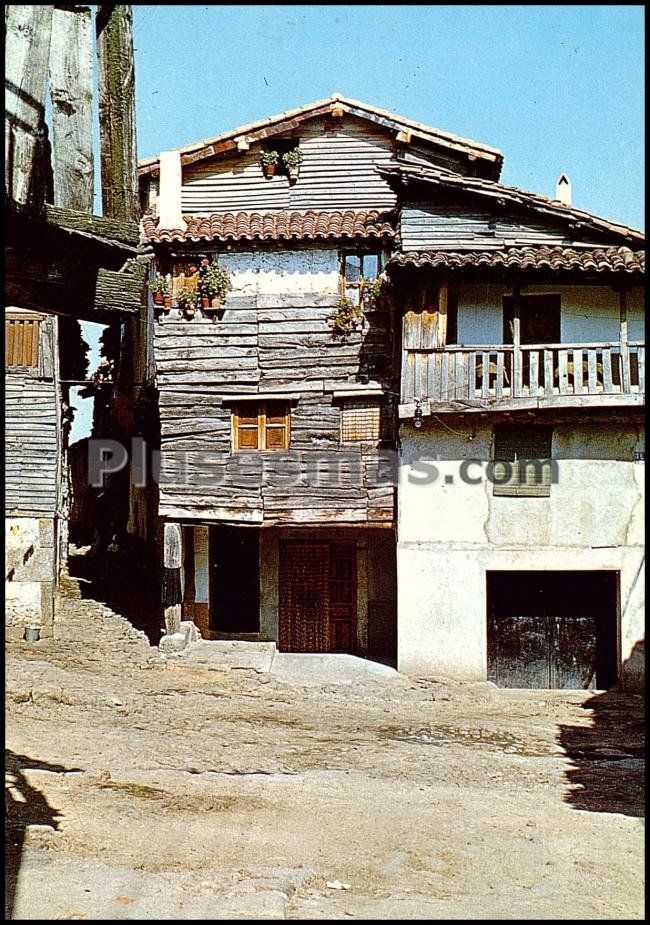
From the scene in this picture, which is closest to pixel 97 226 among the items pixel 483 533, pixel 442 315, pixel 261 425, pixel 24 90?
pixel 24 90

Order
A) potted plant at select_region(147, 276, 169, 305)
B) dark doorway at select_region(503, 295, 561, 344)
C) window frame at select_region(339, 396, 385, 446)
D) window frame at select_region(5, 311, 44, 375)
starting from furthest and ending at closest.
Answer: window frame at select_region(5, 311, 44, 375) → potted plant at select_region(147, 276, 169, 305) → window frame at select_region(339, 396, 385, 446) → dark doorway at select_region(503, 295, 561, 344)

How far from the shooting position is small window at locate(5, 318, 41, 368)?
19.1 metres

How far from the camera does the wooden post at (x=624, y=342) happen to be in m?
15.3

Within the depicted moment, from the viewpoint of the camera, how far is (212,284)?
18016 millimetres

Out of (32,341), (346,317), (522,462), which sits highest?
(346,317)

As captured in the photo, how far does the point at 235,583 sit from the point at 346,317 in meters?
6.45

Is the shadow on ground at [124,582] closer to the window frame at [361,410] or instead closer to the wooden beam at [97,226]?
the window frame at [361,410]

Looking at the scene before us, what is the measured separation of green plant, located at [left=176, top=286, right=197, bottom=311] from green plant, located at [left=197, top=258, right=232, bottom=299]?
18cm

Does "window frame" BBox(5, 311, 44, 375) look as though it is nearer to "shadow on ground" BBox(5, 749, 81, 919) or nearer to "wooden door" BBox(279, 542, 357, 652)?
"wooden door" BBox(279, 542, 357, 652)

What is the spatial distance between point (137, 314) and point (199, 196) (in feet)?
51.6

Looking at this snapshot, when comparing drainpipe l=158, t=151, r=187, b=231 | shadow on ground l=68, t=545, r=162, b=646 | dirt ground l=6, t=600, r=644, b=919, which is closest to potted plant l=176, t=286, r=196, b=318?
drainpipe l=158, t=151, r=187, b=231

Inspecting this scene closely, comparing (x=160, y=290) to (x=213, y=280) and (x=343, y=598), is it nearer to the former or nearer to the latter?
(x=213, y=280)

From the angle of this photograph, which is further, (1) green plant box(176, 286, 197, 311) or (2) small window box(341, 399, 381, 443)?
(1) green plant box(176, 286, 197, 311)

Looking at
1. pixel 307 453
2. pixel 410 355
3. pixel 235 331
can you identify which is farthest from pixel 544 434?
pixel 235 331
